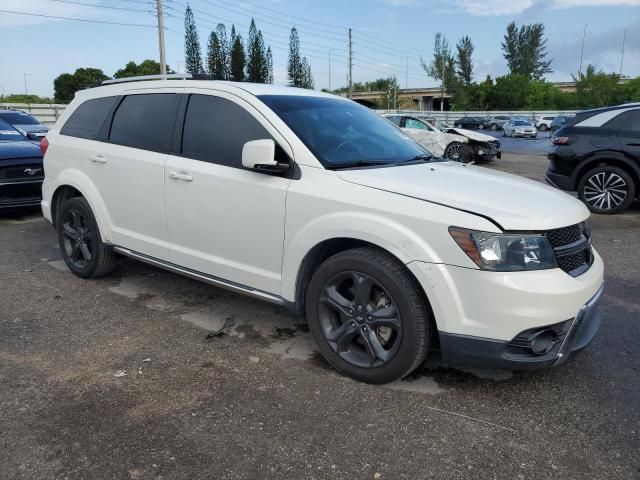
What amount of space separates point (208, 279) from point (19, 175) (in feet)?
16.9

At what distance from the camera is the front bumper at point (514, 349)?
→ 2.80 meters

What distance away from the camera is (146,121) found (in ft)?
14.2

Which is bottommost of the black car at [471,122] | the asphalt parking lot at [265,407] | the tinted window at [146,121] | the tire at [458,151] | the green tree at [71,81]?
the asphalt parking lot at [265,407]

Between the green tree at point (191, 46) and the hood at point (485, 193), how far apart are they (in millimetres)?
72807

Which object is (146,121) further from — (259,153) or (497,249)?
(497,249)

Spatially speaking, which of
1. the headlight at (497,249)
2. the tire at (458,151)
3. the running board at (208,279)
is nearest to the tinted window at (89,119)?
the running board at (208,279)

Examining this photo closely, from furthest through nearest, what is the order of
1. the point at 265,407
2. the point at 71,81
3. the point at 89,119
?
the point at 71,81
the point at 89,119
the point at 265,407

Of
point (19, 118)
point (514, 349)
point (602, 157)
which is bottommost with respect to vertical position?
point (514, 349)

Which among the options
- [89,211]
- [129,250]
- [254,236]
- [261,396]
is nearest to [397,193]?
[254,236]

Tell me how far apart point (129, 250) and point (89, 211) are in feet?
1.99

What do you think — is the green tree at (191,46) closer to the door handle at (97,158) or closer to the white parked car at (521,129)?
the white parked car at (521,129)

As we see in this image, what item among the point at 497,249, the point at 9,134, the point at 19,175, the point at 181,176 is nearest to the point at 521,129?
the point at 9,134

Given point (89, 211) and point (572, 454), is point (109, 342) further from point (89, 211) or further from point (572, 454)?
point (572, 454)

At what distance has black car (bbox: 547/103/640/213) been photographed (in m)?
8.16
